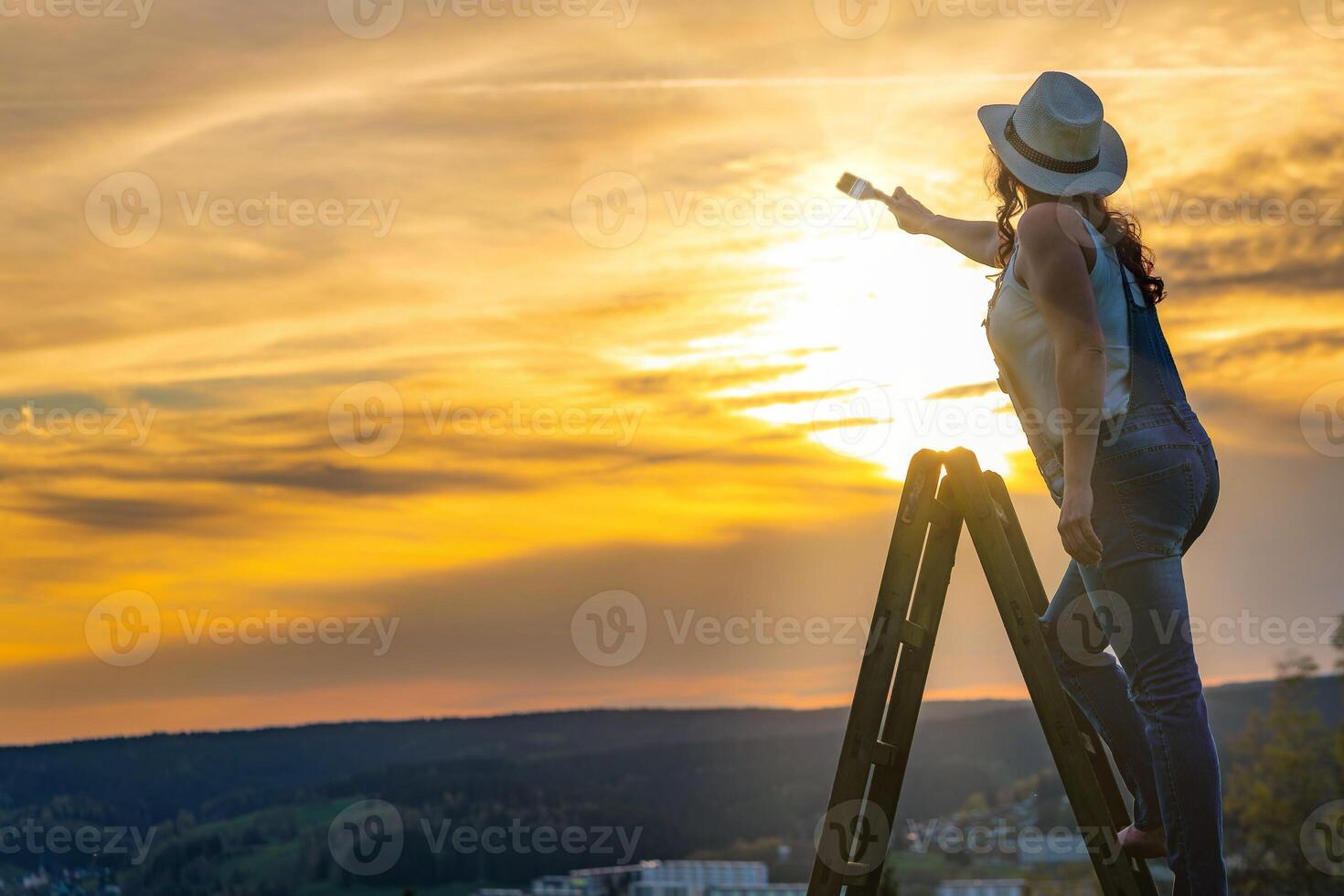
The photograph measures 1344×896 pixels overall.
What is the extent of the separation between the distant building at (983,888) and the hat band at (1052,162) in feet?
353

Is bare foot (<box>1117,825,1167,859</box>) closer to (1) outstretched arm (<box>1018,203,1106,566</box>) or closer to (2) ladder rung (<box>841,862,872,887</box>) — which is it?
(2) ladder rung (<box>841,862,872,887</box>)

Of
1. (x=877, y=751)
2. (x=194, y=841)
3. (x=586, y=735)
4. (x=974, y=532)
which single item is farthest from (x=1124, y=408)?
(x=194, y=841)

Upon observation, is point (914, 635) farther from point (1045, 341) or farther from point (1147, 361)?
point (1147, 361)

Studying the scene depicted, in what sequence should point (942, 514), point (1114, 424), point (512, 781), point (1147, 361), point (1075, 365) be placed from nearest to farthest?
point (1075, 365) → point (1114, 424) → point (1147, 361) → point (942, 514) → point (512, 781)

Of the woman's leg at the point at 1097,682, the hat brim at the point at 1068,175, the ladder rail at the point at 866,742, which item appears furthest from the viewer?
the woman's leg at the point at 1097,682

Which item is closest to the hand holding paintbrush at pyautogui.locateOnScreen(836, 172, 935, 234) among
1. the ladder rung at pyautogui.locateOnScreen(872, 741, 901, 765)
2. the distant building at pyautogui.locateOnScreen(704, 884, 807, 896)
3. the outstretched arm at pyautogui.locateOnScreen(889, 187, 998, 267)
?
the outstretched arm at pyautogui.locateOnScreen(889, 187, 998, 267)

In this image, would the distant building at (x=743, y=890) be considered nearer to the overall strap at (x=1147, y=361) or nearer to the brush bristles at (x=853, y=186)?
the brush bristles at (x=853, y=186)

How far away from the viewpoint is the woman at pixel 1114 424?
14.8 feet

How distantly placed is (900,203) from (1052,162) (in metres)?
1.52

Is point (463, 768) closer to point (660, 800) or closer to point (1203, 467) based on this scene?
point (660, 800)

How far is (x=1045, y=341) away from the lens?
185 inches

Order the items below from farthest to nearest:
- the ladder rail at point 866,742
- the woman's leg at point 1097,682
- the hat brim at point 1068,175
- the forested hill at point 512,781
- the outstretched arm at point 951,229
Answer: the forested hill at point 512,781
the outstretched arm at point 951,229
the woman's leg at point 1097,682
the ladder rail at point 866,742
the hat brim at point 1068,175

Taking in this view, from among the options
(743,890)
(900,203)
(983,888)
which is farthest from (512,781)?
(900,203)

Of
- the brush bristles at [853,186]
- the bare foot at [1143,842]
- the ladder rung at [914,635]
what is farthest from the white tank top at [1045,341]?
the bare foot at [1143,842]
